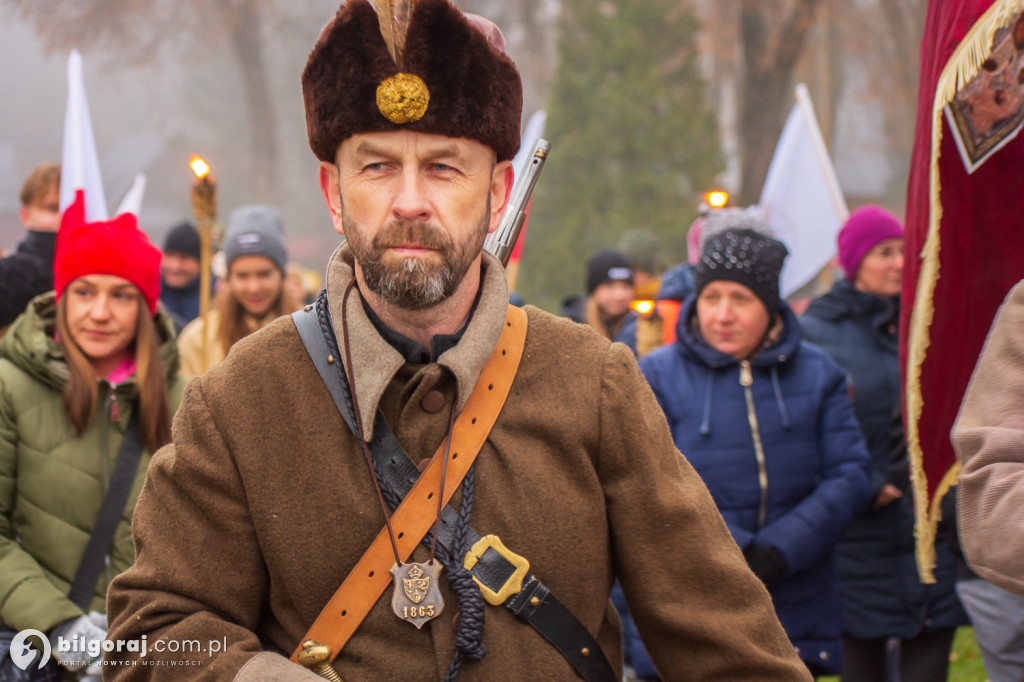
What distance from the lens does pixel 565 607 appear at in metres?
2.14

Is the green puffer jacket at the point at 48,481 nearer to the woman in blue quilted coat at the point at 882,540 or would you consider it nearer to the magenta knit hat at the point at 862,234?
the woman in blue quilted coat at the point at 882,540

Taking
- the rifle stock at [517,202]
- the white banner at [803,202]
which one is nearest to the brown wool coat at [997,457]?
the rifle stock at [517,202]

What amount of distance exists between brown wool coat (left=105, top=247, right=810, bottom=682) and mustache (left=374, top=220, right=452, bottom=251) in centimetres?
19

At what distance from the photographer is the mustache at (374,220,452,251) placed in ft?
6.98

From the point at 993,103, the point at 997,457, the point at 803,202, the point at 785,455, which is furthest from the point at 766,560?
the point at 803,202

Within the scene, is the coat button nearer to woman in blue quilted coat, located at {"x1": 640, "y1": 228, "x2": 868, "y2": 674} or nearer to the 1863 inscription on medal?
the 1863 inscription on medal

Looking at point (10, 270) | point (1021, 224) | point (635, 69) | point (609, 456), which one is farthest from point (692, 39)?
point (609, 456)

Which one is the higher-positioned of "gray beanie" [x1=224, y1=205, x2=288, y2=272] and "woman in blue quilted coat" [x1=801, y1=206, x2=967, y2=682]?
"gray beanie" [x1=224, y1=205, x2=288, y2=272]

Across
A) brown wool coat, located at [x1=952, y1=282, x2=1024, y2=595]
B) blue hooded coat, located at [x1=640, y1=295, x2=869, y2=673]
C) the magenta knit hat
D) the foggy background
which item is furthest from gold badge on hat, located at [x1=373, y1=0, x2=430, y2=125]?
the foggy background

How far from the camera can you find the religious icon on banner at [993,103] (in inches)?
114

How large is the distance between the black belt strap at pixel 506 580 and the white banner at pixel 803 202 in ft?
16.6

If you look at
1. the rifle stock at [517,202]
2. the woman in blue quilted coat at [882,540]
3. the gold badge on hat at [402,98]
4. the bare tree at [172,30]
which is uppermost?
the bare tree at [172,30]

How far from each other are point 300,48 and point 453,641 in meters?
29.5

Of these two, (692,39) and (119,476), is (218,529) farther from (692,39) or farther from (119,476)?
Result: (692,39)
